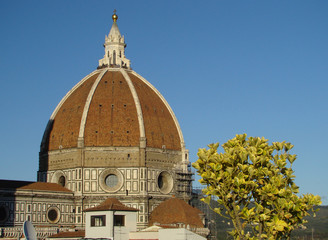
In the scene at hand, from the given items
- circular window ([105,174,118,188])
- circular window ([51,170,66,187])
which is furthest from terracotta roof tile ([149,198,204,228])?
circular window ([51,170,66,187])

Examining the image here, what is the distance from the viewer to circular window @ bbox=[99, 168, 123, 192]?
2689 inches

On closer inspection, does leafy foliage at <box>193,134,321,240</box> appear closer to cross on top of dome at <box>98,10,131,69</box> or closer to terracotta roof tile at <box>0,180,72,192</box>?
terracotta roof tile at <box>0,180,72,192</box>

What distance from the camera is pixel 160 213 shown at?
218 feet

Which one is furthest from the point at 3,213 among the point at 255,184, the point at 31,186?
the point at 255,184

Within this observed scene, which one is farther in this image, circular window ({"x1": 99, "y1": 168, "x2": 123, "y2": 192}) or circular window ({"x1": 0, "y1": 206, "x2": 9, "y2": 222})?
circular window ({"x1": 99, "y1": 168, "x2": 123, "y2": 192})

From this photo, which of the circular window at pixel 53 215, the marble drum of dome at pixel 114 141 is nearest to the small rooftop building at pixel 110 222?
the circular window at pixel 53 215

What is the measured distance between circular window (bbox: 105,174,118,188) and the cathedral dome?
360 cm

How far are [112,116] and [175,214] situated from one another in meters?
14.1

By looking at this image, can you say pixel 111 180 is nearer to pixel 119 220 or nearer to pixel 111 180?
pixel 111 180

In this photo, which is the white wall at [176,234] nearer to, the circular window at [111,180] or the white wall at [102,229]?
the white wall at [102,229]

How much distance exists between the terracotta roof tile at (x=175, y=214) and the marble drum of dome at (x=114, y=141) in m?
3.09

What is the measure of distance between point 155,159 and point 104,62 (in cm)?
1605

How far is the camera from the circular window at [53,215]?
65.5 meters

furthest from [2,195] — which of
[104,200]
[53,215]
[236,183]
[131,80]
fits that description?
[236,183]
